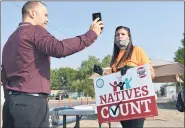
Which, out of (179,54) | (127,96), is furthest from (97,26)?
(179,54)

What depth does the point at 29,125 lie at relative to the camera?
2424mm

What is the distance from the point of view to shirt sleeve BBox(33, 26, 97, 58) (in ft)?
8.21

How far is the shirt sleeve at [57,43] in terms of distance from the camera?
250cm

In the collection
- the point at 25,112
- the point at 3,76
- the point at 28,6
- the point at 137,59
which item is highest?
the point at 28,6

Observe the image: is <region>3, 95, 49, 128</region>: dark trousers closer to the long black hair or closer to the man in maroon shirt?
the man in maroon shirt

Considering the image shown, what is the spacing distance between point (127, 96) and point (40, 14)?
1113mm

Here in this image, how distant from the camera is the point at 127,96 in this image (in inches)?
127

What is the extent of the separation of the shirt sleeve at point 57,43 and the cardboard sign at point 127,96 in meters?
0.77

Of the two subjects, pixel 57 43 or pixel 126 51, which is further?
pixel 126 51

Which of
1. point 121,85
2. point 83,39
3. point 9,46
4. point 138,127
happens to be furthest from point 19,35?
point 138,127

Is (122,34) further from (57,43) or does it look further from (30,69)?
(30,69)

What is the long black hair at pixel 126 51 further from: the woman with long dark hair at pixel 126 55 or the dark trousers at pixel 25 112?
the dark trousers at pixel 25 112

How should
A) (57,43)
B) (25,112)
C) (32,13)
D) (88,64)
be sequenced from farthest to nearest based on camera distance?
(88,64), (32,13), (57,43), (25,112)

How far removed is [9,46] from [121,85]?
3.70 ft
